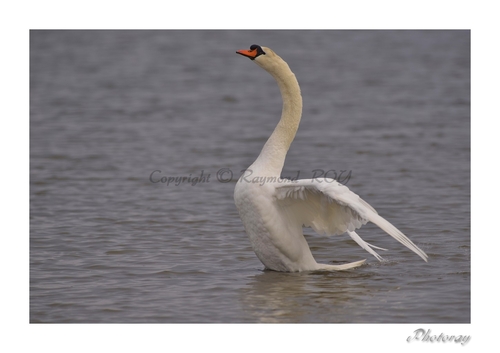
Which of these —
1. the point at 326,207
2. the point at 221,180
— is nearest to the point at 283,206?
the point at 326,207

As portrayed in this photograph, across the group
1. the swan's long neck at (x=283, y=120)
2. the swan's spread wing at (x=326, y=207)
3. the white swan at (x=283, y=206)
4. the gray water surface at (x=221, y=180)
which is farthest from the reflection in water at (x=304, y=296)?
the swan's long neck at (x=283, y=120)

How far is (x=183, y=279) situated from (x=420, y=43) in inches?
1061

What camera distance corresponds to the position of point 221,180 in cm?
1335

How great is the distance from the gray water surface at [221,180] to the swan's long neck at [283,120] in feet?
4.11

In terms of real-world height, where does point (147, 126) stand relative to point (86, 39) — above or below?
below

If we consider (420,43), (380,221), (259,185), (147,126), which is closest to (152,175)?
(147,126)

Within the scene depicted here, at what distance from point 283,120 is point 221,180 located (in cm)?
485

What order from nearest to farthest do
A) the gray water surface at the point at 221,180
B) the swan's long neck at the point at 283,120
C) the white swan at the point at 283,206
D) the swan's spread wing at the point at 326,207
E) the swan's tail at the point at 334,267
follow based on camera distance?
the swan's spread wing at the point at 326,207 → the gray water surface at the point at 221,180 → the white swan at the point at 283,206 → the swan's long neck at the point at 283,120 → the swan's tail at the point at 334,267

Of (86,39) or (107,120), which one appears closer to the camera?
(107,120)

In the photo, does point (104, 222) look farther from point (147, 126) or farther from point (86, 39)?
point (86, 39)

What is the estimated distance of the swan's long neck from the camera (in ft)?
27.8

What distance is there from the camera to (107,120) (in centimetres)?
1880

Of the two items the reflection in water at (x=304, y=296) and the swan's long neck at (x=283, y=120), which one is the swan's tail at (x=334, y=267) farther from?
the swan's long neck at (x=283, y=120)

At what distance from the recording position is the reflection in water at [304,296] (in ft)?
23.9
